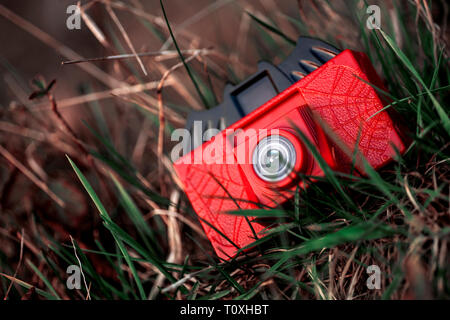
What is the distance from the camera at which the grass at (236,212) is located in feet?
2.05

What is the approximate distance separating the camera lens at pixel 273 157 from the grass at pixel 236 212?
61mm

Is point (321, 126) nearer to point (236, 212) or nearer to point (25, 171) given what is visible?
point (236, 212)

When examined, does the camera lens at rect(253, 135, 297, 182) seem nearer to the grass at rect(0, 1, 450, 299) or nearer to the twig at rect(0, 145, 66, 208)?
the grass at rect(0, 1, 450, 299)

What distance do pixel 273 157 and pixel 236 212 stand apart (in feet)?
0.56

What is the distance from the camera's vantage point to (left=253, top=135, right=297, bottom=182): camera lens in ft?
2.34

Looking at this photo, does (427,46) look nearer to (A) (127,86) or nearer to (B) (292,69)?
(B) (292,69)

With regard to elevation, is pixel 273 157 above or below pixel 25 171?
below

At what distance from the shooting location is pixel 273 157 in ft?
2.38

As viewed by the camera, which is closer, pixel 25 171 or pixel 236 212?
pixel 236 212

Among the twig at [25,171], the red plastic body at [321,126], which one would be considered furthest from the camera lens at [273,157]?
the twig at [25,171]

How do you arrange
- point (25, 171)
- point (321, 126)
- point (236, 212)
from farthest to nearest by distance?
point (25, 171), point (321, 126), point (236, 212)

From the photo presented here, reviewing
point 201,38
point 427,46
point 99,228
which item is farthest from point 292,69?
point 99,228

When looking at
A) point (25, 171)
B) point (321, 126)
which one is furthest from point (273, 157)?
point (25, 171)
